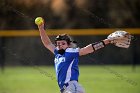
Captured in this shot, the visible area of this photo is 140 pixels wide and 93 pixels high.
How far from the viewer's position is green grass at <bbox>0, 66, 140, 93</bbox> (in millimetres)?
11477

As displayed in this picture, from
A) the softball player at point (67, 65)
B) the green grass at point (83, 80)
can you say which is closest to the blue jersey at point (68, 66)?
the softball player at point (67, 65)

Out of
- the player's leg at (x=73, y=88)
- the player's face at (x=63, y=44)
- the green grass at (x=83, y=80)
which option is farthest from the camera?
the green grass at (x=83, y=80)

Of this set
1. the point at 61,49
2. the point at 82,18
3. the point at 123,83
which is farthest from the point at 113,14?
the point at 61,49

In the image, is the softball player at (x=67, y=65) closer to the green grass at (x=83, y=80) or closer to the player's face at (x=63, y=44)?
the player's face at (x=63, y=44)

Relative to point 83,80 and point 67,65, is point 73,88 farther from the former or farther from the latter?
point 83,80

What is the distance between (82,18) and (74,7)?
0.89 metres

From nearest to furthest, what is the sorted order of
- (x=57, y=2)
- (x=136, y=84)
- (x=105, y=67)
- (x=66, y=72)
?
(x=66, y=72)
(x=136, y=84)
(x=105, y=67)
(x=57, y=2)

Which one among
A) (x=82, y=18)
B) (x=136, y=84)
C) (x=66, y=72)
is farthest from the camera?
(x=82, y=18)

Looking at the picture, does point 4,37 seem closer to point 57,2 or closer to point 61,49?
point 57,2

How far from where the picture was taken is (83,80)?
13.5 m

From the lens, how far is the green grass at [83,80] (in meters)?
11.5

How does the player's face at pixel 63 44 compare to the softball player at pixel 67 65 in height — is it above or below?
above

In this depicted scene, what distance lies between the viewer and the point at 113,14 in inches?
840

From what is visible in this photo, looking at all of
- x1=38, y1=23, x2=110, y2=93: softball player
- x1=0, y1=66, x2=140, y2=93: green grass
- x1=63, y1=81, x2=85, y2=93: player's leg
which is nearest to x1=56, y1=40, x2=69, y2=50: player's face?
x1=38, y1=23, x2=110, y2=93: softball player
